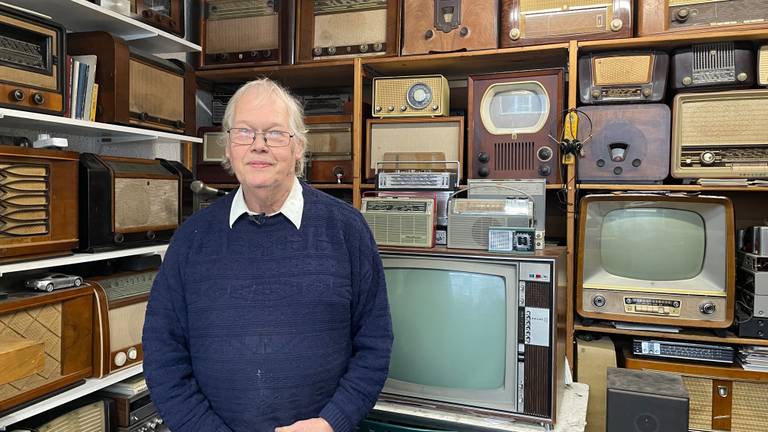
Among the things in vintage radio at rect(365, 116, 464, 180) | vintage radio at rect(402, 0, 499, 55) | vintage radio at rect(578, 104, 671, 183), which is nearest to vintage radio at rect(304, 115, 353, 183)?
vintage radio at rect(365, 116, 464, 180)

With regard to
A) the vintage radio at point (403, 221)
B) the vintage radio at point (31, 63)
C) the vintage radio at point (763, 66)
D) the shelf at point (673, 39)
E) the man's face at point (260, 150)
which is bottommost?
the vintage radio at point (403, 221)

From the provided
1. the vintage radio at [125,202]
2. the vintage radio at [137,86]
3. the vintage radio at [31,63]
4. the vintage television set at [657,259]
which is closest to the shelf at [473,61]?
the vintage television set at [657,259]

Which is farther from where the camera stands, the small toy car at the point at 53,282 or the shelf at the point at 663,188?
the shelf at the point at 663,188

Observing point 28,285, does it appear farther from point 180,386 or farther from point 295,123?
point 295,123

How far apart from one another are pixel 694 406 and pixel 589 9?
1648 millimetres

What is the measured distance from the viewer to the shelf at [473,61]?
7.36ft

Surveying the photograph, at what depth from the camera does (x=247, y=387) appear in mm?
1150

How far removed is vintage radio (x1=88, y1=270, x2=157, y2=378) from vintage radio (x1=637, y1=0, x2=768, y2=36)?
7.19 feet

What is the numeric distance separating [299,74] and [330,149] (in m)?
0.47

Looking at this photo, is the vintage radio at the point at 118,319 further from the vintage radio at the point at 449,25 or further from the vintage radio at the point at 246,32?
the vintage radio at the point at 449,25

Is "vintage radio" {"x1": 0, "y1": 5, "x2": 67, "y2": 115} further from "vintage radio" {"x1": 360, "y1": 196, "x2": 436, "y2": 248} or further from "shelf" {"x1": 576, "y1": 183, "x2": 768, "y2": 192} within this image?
"shelf" {"x1": 576, "y1": 183, "x2": 768, "y2": 192}

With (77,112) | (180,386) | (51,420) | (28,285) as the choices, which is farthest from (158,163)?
(180,386)

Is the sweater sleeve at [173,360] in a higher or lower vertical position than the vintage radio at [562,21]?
lower

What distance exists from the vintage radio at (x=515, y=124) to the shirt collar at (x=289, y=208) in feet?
3.82
